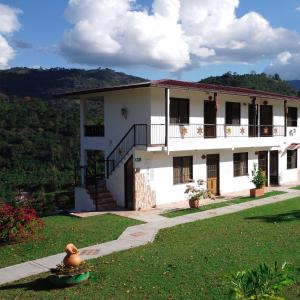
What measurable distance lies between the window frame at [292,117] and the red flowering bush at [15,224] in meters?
19.9

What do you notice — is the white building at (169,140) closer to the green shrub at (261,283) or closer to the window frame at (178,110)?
the window frame at (178,110)

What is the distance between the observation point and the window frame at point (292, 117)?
27.5m

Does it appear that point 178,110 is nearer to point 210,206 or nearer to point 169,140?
point 169,140

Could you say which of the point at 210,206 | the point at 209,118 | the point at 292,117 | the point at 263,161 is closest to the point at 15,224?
the point at 210,206

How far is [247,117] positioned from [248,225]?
10.8m

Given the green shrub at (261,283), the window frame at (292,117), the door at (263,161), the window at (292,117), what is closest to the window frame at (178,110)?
the door at (263,161)

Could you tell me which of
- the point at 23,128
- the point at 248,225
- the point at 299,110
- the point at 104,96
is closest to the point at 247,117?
the point at 299,110

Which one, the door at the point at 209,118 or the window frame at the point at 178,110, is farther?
the door at the point at 209,118

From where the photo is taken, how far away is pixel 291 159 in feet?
91.0

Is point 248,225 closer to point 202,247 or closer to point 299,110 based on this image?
point 202,247

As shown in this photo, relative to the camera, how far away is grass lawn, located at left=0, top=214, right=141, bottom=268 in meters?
11.2

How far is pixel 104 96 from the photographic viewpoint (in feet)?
66.8

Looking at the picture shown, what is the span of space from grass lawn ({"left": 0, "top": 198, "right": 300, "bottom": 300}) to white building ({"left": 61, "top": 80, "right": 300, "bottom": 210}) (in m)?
4.51

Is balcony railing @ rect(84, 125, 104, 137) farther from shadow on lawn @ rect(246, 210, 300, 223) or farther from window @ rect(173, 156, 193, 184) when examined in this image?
A: shadow on lawn @ rect(246, 210, 300, 223)
